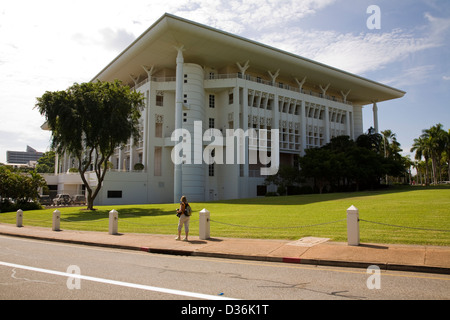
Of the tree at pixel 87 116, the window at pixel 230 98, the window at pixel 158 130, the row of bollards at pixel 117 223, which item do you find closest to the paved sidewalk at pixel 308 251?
the row of bollards at pixel 117 223

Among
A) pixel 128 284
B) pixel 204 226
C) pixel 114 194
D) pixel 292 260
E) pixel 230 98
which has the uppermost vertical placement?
pixel 230 98

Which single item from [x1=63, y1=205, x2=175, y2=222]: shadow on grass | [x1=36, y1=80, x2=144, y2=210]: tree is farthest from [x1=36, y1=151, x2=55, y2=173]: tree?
[x1=63, y1=205, x2=175, y2=222]: shadow on grass

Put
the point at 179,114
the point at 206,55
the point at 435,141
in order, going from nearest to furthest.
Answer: the point at 179,114 → the point at 206,55 → the point at 435,141

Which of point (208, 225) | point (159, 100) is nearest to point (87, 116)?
point (159, 100)

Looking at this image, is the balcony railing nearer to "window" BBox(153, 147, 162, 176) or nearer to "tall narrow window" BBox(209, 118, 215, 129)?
"tall narrow window" BBox(209, 118, 215, 129)

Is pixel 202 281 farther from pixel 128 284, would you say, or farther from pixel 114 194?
pixel 114 194

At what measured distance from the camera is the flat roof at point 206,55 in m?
41.2

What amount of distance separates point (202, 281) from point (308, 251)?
4387 millimetres

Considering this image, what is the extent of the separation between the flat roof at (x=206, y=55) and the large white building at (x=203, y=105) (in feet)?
0.43

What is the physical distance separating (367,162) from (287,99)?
51.3 ft

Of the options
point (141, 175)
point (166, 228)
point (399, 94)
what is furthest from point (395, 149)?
point (166, 228)

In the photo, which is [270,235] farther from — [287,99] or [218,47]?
[287,99]

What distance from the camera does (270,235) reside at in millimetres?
13719

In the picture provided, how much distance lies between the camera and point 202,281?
7238mm
